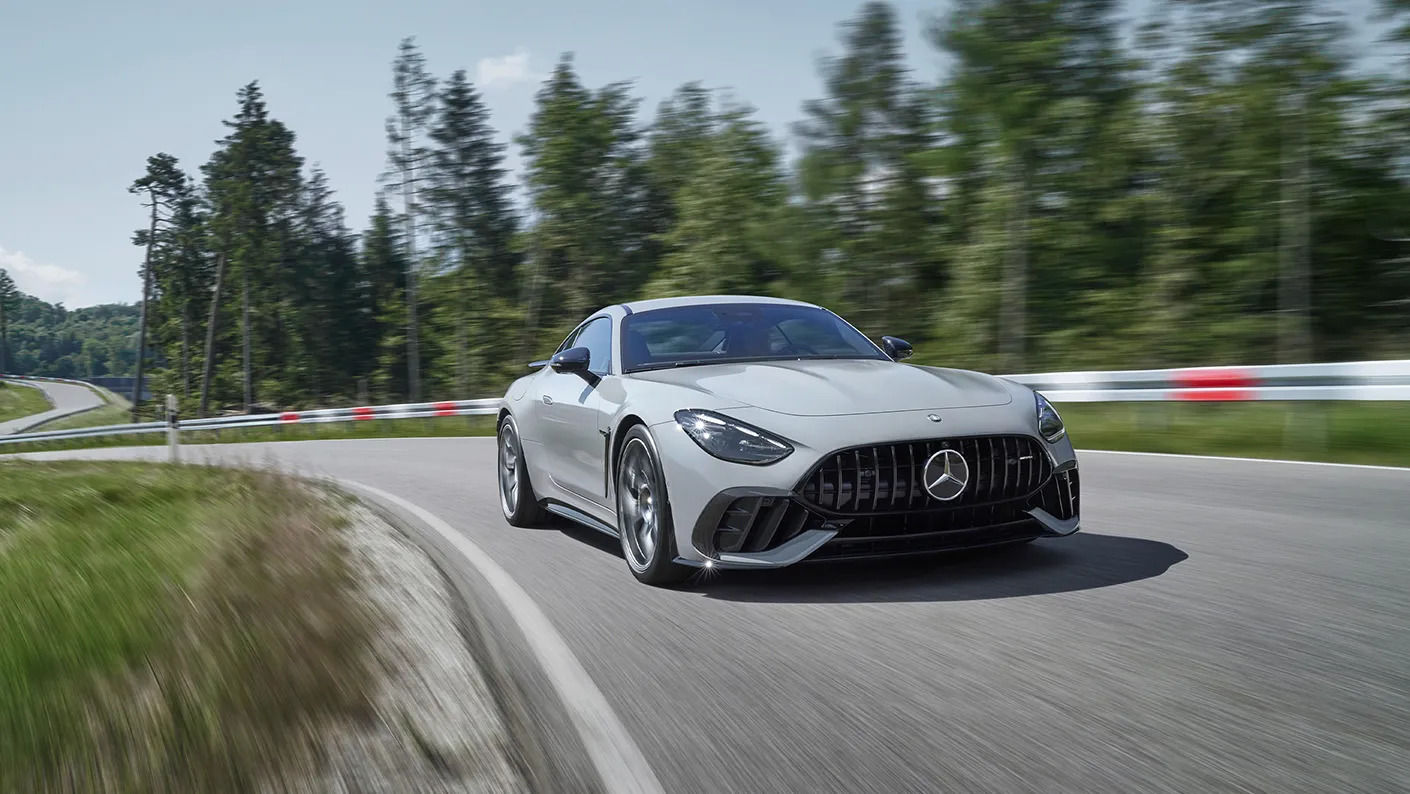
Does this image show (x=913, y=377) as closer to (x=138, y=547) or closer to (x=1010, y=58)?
(x=138, y=547)

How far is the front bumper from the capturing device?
5078 millimetres

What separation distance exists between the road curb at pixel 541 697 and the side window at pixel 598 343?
4.26 feet

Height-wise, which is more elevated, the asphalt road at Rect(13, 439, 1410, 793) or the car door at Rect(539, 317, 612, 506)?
the car door at Rect(539, 317, 612, 506)

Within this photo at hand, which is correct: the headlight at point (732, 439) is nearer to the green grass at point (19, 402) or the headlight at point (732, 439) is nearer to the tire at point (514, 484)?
the tire at point (514, 484)

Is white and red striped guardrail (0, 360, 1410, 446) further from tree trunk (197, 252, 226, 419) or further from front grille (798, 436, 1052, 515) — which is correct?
tree trunk (197, 252, 226, 419)

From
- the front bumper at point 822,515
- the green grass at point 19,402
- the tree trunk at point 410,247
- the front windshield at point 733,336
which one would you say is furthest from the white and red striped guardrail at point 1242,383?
the green grass at point 19,402

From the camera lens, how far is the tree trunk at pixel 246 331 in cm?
6812

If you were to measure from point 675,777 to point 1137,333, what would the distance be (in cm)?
3170

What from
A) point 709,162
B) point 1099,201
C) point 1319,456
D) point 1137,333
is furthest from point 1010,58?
point 1319,456

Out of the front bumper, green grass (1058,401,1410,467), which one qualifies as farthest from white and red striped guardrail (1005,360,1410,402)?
the front bumper

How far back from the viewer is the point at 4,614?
5086 mm

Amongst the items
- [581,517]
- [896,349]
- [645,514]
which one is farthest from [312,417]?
[645,514]

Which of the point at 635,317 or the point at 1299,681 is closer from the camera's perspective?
the point at 1299,681

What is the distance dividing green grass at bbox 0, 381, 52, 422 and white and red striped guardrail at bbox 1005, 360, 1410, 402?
9140 cm
